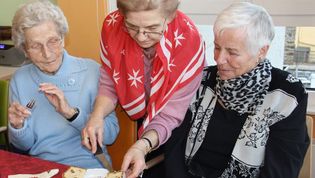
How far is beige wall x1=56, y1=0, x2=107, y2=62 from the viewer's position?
88.0 inches

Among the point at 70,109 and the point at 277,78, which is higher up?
the point at 277,78

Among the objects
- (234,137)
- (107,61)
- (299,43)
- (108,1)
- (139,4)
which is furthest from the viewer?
(108,1)

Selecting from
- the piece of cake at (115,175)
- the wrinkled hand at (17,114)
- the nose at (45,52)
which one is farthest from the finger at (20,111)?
the piece of cake at (115,175)

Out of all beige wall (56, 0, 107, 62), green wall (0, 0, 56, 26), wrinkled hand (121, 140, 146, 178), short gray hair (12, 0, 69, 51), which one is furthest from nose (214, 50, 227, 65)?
green wall (0, 0, 56, 26)

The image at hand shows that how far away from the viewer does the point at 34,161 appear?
1306mm

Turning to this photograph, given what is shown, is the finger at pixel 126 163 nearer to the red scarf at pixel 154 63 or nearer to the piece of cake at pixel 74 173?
the piece of cake at pixel 74 173

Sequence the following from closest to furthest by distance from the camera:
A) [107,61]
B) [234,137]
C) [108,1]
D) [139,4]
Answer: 1. [139,4]
2. [234,137]
3. [107,61]
4. [108,1]

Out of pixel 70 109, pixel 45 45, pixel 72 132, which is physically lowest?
pixel 72 132

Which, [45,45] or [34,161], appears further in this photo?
[45,45]

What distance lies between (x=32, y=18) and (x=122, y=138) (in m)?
0.60

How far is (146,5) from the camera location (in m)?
1.23

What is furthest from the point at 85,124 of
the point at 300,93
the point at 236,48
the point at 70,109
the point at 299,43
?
the point at 299,43

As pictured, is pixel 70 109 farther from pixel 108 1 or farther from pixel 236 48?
pixel 108 1

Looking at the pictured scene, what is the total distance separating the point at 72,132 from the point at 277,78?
82cm
